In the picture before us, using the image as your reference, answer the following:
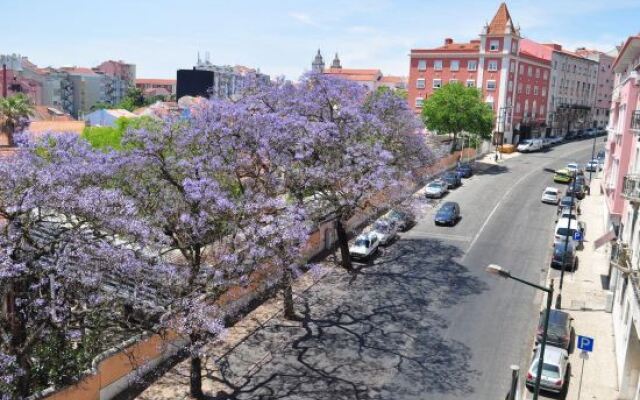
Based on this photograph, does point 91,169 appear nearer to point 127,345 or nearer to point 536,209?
point 127,345

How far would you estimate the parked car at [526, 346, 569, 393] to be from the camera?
72.9ft

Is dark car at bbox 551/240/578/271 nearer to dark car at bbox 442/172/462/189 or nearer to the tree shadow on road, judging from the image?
the tree shadow on road

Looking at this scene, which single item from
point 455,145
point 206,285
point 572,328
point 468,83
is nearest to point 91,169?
point 206,285

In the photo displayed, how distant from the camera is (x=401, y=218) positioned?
41219 millimetres

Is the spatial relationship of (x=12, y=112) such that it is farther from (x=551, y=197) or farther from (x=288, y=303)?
(x=551, y=197)

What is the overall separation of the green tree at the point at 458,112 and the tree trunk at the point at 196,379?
51026mm

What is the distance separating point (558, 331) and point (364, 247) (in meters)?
13.7

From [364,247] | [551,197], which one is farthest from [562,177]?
[364,247]

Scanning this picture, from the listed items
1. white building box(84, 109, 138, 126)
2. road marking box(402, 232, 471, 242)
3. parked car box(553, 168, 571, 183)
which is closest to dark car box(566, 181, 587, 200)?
parked car box(553, 168, 571, 183)

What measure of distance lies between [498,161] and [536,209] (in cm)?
2458

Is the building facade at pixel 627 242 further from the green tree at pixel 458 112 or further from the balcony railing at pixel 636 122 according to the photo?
the green tree at pixel 458 112

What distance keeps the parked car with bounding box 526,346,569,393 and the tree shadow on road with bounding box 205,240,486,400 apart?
7.33 ft

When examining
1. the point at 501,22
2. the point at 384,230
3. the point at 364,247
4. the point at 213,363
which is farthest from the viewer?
the point at 501,22

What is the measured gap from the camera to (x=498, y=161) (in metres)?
74.6
